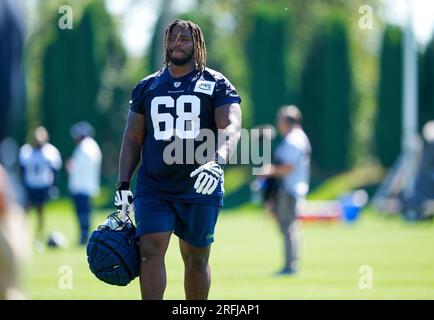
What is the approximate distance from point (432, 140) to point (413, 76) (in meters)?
6.59

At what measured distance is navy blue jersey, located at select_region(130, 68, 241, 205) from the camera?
703 centimetres

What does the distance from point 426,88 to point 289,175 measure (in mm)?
22479

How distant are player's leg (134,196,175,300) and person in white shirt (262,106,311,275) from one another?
585 cm

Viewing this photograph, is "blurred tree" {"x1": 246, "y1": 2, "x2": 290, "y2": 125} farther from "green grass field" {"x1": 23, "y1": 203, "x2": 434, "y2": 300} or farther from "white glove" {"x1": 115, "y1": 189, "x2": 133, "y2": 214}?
"white glove" {"x1": 115, "y1": 189, "x2": 133, "y2": 214}

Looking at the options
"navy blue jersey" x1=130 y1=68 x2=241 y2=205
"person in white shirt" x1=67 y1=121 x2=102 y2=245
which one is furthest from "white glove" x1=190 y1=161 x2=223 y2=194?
"person in white shirt" x1=67 y1=121 x2=102 y2=245

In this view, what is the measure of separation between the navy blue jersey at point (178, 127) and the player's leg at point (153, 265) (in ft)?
1.11

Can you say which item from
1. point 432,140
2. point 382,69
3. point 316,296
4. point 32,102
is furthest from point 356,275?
point 32,102

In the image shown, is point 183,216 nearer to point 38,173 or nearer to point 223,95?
point 223,95

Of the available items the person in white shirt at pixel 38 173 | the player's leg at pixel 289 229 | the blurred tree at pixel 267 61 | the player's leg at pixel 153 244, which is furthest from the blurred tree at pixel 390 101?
the player's leg at pixel 153 244

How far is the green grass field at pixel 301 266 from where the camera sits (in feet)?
33.7

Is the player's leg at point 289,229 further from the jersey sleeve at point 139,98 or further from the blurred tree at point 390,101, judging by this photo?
the blurred tree at point 390,101

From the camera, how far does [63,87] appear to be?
3625 centimetres
